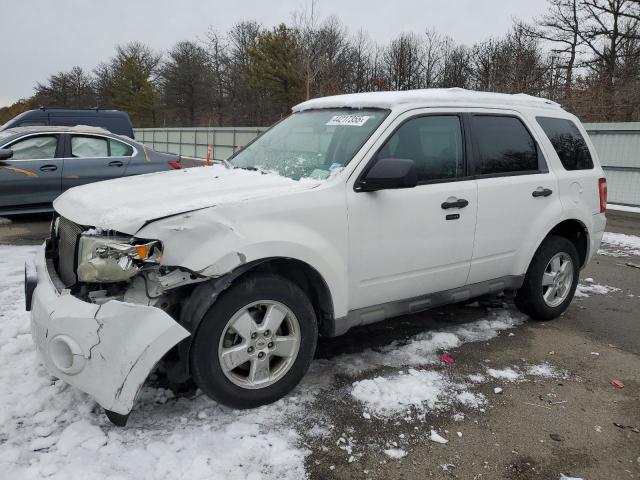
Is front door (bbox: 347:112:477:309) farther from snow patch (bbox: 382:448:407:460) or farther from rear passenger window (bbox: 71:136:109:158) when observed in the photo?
rear passenger window (bbox: 71:136:109:158)

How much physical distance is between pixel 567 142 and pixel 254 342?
3.51 metres

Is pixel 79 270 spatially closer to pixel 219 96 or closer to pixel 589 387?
pixel 589 387

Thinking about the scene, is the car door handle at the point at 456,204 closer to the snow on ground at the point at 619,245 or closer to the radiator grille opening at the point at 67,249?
the radiator grille opening at the point at 67,249

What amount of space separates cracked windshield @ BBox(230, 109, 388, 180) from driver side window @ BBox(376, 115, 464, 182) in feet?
0.65

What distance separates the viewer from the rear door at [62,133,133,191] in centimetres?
855

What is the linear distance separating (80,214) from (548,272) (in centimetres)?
391

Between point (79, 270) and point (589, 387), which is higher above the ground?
point (79, 270)

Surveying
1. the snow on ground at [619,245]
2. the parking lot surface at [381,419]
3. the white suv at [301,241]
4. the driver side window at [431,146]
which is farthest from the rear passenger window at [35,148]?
the snow on ground at [619,245]

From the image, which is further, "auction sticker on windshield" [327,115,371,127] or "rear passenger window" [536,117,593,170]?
"rear passenger window" [536,117,593,170]

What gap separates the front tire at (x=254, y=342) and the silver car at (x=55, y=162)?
21.2 feet

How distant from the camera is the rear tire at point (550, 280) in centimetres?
472

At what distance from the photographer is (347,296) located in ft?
11.3

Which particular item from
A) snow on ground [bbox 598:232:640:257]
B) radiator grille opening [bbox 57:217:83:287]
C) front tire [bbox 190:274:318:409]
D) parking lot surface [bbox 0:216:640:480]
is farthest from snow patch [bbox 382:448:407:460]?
snow on ground [bbox 598:232:640:257]

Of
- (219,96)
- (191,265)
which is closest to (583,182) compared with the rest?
(191,265)
